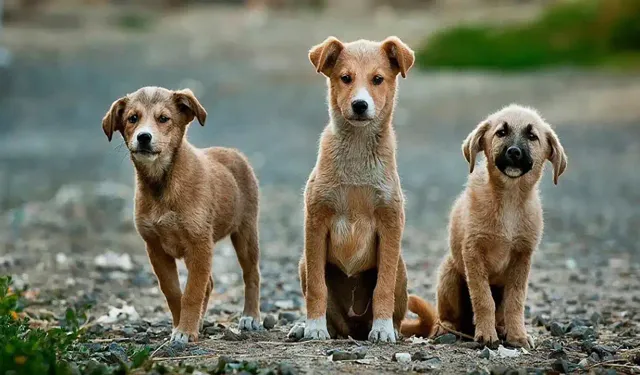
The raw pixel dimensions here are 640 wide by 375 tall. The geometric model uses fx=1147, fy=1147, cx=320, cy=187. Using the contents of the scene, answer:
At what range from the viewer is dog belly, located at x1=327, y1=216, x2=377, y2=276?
717cm

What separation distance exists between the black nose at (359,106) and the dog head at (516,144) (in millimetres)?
816

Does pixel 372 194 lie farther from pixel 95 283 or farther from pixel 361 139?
pixel 95 283

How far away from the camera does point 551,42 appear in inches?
1093

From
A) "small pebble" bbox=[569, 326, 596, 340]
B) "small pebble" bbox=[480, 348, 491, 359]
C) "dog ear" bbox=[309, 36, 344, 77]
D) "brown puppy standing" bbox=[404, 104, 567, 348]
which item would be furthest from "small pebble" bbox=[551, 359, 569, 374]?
"dog ear" bbox=[309, 36, 344, 77]

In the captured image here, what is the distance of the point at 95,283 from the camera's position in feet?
32.2

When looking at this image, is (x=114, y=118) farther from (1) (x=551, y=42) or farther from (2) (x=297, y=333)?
(1) (x=551, y=42)

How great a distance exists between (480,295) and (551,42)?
21527 millimetres

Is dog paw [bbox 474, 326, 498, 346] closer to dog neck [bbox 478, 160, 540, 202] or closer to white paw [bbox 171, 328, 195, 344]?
dog neck [bbox 478, 160, 540, 202]

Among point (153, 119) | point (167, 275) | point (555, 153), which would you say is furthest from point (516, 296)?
point (153, 119)

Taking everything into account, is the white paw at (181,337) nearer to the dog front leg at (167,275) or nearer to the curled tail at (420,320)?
the dog front leg at (167,275)

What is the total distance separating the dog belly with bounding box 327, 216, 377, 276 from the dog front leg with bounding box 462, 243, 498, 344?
2.03 ft

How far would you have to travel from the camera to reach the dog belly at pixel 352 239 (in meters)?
7.17

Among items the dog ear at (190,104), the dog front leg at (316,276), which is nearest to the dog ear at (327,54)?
the dog ear at (190,104)

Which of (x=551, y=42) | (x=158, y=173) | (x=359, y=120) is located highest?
(x=551, y=42)
